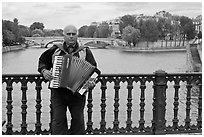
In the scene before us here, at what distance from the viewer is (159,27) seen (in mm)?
81938

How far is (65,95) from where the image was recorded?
4.01 meters

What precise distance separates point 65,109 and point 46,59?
539 mm

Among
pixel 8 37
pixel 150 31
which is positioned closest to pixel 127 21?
pixel 150 31

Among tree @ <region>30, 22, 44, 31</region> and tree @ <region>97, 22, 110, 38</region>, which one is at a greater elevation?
tree @ <region>30, 22, 44, 31</region>

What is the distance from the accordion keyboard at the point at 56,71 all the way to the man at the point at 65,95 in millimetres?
72

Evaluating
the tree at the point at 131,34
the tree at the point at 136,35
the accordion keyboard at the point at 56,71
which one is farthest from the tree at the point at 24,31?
the accordion keyboard at the point at 56,71

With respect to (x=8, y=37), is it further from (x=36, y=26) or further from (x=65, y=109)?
(x=65, y=109)

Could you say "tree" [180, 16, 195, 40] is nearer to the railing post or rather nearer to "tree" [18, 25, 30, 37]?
"tree" [18, 25, 30, 37]

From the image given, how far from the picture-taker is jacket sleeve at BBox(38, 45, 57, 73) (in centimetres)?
405

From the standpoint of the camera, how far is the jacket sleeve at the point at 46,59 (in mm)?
4055

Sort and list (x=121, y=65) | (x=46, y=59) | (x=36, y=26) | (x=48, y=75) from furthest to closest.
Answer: (x=36, y=26) < (x=121, y=65) < (x=46, y=59) < (x=48, y=75)

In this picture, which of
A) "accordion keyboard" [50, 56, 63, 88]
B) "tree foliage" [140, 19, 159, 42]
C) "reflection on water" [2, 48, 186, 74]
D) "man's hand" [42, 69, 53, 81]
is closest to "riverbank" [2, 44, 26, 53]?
"reflection on water" [2, 48, 186, 74]

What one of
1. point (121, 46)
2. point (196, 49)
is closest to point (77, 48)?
point (196, 49)

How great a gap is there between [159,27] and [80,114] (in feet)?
260
